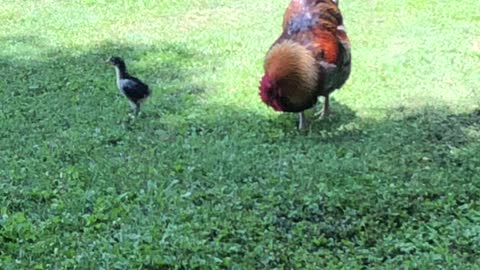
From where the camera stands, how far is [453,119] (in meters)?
6.98

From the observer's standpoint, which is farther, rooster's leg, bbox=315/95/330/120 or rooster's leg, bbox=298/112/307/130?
rooster's leg, bbox=315/95/330/120

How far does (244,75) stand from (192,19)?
2358mm

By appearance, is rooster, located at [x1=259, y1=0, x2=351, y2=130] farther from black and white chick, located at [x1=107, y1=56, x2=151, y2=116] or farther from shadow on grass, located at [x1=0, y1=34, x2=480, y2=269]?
black and white chick, located at [x1=107, y1=56, x2=151, y2=116]

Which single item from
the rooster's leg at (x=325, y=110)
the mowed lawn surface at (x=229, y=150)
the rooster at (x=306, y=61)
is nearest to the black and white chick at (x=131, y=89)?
the mowed lawn surface at (x=229, y=150)

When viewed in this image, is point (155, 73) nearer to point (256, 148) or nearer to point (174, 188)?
point (256, 148)

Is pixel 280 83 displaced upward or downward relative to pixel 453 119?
upward

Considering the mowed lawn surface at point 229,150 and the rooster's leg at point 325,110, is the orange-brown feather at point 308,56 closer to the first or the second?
the rooster's leg at point 325,110

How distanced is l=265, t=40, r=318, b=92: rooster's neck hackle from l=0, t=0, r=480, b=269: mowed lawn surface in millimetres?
394

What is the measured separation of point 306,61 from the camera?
21.8ft

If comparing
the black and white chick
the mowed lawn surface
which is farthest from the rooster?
the black and white chick

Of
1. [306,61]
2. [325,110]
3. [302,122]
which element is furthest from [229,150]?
[325,110]

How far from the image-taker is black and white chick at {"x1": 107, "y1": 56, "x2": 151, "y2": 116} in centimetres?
713

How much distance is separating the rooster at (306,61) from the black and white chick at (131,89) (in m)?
1.04

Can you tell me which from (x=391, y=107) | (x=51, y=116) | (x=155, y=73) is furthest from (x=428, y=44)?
(x=51, y=116)
